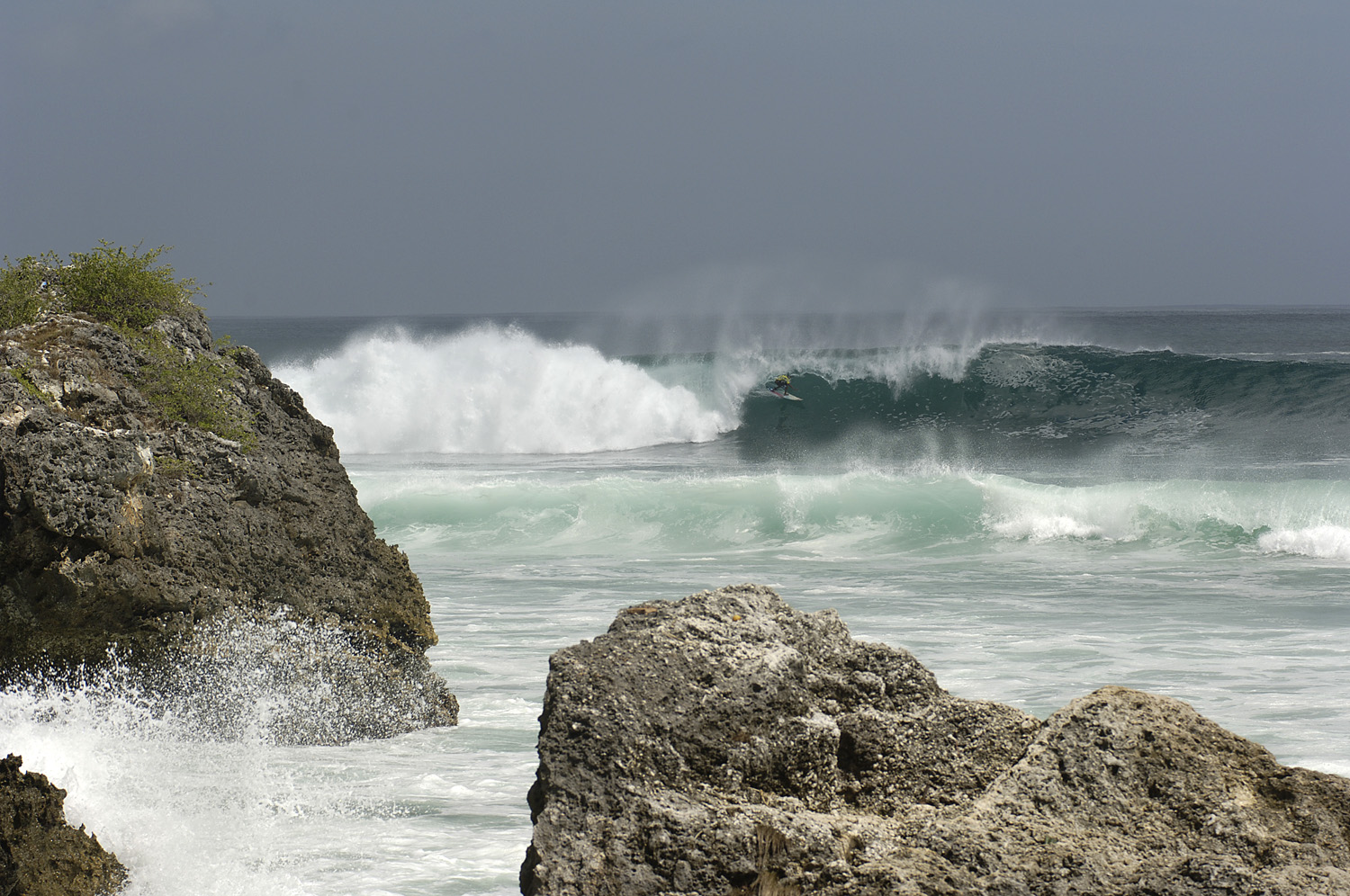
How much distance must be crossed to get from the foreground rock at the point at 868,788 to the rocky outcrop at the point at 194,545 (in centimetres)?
285

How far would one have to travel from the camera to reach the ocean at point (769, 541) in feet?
14.2

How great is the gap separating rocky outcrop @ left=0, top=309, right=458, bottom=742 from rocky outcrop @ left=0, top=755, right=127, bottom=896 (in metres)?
1.20

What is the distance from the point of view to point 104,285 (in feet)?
18.9

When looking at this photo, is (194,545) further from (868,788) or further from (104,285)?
(868,788)

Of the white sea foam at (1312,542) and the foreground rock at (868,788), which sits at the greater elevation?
the foreground rock at (868,788)

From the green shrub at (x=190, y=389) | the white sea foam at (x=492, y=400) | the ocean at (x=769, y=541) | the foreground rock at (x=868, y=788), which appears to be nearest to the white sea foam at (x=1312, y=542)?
the ocean at (x=769, y=541)

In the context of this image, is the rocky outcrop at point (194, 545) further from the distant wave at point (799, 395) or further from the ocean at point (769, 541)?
the distant wave at point (799, 395)

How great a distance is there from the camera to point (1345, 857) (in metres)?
2.06

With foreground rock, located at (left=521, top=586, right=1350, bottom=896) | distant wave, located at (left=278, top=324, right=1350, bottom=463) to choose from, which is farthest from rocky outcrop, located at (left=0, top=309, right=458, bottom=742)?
distant wave, located at (left=278, top=324, right=1350, bottom=463)

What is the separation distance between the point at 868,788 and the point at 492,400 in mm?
25962

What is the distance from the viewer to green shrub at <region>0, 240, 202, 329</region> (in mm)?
5602

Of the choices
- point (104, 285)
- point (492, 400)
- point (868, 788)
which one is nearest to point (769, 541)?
point (104, 285)

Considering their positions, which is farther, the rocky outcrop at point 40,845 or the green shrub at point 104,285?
the green shrub at point 104,285

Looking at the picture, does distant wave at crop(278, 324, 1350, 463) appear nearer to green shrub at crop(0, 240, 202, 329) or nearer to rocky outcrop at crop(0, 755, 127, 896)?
green shrub at crop(0, 240, 202, 329)
